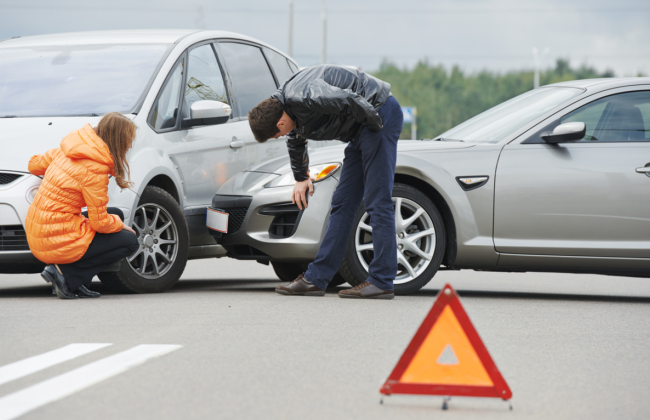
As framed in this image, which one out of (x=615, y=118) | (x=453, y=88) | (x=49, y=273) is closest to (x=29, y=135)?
(x=49, y=273)

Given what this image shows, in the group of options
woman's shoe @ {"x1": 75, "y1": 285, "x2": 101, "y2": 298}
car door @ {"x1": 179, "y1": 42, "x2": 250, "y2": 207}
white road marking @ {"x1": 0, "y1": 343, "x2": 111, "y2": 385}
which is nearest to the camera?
white road marking @ {"x1": 0, "y1": 343, "x2": 111, "y2": 385}

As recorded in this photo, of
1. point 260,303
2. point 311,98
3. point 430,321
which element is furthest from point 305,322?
point 430,321

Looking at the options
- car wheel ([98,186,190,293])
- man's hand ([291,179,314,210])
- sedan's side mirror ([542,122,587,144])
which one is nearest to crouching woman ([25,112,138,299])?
car wheel ([98,186,190,293])

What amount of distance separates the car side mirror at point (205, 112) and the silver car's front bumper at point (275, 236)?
0.63 meters

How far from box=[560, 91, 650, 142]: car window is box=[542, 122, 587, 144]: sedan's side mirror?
205 millimetres

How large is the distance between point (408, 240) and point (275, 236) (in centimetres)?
95

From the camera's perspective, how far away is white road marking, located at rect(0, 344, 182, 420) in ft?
10.5

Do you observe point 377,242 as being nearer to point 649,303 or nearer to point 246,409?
point 649,303

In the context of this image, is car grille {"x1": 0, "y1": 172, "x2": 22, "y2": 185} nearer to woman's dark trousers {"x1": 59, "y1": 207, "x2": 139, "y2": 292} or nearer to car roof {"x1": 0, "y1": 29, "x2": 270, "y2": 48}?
woman's dark trousers {"x1": 59, "y1": 207, "x2": 139, "y2": 292}

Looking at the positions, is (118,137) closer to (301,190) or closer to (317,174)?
(301,190)

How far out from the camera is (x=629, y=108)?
674 centimetres

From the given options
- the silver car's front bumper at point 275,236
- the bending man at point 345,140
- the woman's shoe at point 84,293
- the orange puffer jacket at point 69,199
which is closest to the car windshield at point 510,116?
the bending man at point 345,140

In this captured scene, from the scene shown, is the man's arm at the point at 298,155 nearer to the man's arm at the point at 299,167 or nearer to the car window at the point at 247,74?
the man's arm at the point at 299,167

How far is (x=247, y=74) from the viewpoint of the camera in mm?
7871
